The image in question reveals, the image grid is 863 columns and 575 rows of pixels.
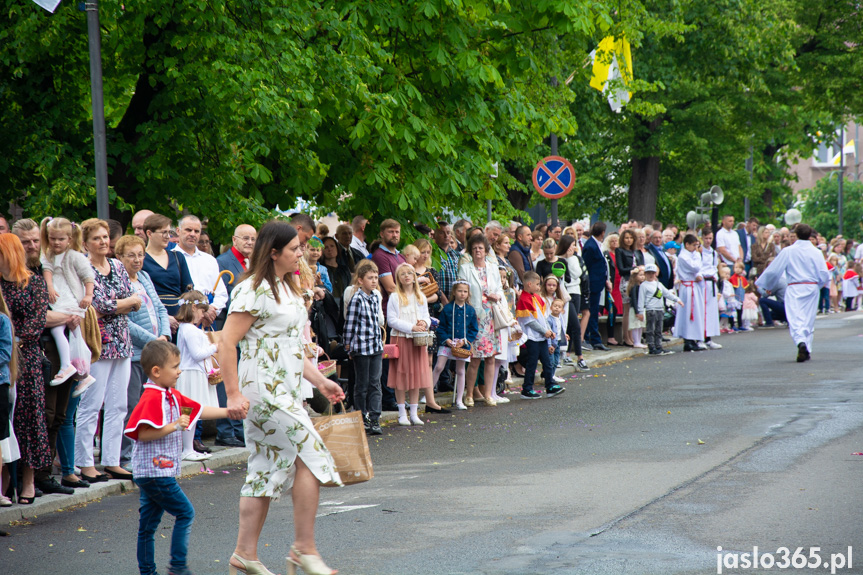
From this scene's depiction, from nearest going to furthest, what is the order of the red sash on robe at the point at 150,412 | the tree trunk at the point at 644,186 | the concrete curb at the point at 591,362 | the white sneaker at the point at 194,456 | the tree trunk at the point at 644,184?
1. the red sash on robe at the point at 150,412
2. the white sneaker at the point at 194,456
3. the concrete curb at the point at 591,362
4. the tree trunk at the point at 644,186
5. the tree trunk at the point at 644,184

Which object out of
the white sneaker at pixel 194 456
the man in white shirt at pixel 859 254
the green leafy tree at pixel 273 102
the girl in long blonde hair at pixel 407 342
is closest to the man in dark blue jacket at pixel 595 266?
the green leafy tree at pixel 273 102

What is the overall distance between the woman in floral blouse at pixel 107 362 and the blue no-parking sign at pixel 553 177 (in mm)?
11571

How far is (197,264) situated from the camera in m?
10.7

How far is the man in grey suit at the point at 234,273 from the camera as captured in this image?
10.9 meters

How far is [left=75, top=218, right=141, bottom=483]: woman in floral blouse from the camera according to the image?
9133mm

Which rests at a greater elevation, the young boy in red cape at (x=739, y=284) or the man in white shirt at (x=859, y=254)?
the man in white shirt at (x=859, y=254)

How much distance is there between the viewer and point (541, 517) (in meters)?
7.31

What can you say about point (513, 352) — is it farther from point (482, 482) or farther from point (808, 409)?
point (482, 482)

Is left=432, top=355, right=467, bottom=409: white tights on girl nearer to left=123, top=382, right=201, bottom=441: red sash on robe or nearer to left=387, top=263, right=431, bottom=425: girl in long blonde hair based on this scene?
left=387, top=263, right=431, bottom=425: girl in long blonde hair

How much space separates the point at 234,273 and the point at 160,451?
5.19 meters

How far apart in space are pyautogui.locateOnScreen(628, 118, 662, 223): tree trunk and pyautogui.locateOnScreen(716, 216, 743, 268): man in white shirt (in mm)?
6626

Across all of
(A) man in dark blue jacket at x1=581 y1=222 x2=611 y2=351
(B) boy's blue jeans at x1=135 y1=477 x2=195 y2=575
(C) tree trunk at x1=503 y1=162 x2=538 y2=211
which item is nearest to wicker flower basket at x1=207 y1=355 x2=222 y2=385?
(B) boy's blue jeans at x1=135 y1=477 x2=195 y2=575

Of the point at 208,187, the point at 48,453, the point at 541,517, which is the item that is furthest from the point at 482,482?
the point at 208,187

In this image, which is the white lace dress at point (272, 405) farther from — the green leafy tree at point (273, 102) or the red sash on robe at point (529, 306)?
the red sash on robe at point (529, 306)
